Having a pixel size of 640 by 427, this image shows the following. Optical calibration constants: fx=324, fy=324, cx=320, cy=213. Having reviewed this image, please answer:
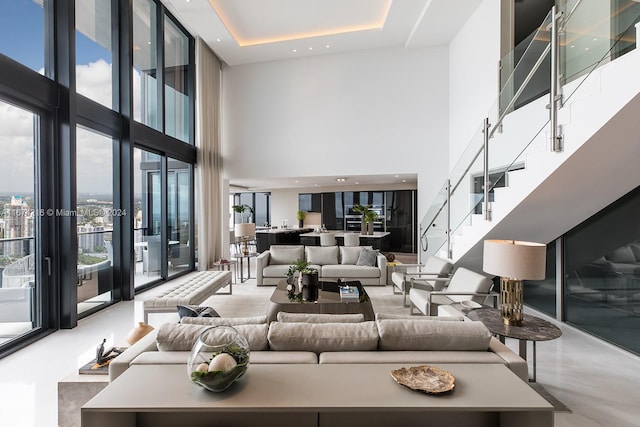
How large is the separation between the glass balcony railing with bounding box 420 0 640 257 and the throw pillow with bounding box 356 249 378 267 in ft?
4.68

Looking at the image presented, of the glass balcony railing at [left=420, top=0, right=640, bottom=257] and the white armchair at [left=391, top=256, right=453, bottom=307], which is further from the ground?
the glass balcony railing at [left=420, top=0, right=640, bottom=257]

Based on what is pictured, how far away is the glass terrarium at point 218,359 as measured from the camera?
1.61 meters

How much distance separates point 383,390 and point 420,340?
57 cm

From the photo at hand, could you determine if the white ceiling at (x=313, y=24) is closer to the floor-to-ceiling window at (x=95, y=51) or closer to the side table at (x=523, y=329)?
the floor-to-ceiling window at (x=95, y=51)

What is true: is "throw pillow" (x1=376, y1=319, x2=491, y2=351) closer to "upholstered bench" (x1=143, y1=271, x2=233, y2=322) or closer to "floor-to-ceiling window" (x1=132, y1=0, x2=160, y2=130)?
"upholstered bench" (x1=143, y1=271, x2=233, y2=322)

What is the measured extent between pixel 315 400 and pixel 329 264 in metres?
5.17

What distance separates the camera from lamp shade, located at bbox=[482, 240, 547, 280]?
253 cm

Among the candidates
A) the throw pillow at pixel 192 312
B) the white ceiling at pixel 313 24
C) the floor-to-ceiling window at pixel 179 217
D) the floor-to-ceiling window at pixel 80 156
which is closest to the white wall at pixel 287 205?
the white ceiling at pixel 313 24

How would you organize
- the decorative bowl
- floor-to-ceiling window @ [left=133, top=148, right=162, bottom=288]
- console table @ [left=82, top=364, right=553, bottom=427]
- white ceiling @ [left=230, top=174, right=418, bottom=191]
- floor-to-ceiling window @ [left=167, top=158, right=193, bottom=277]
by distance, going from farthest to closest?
white ceiling @ [left=230, top=174, right=418, bottom=191] → floor-to-ceiling window @ [left=167, top=158, right=193, bottom=277] → floor-to-ceiling window @ [left=133, top=148, right=162, bottom=288] → the decorative bowl → console table @ [left=82, top=364, right=553, bottom=427]

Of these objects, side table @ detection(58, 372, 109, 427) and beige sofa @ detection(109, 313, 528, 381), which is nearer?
beige sofa @ detection(109, 313, 528, 381)

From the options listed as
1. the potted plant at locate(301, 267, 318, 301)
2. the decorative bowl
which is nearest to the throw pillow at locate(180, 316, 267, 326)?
the decorative bowl

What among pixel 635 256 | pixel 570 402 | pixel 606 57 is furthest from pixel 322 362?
pixel 635 256

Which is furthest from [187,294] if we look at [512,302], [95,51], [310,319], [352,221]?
[352,221]

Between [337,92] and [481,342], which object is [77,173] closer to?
[481,342]
